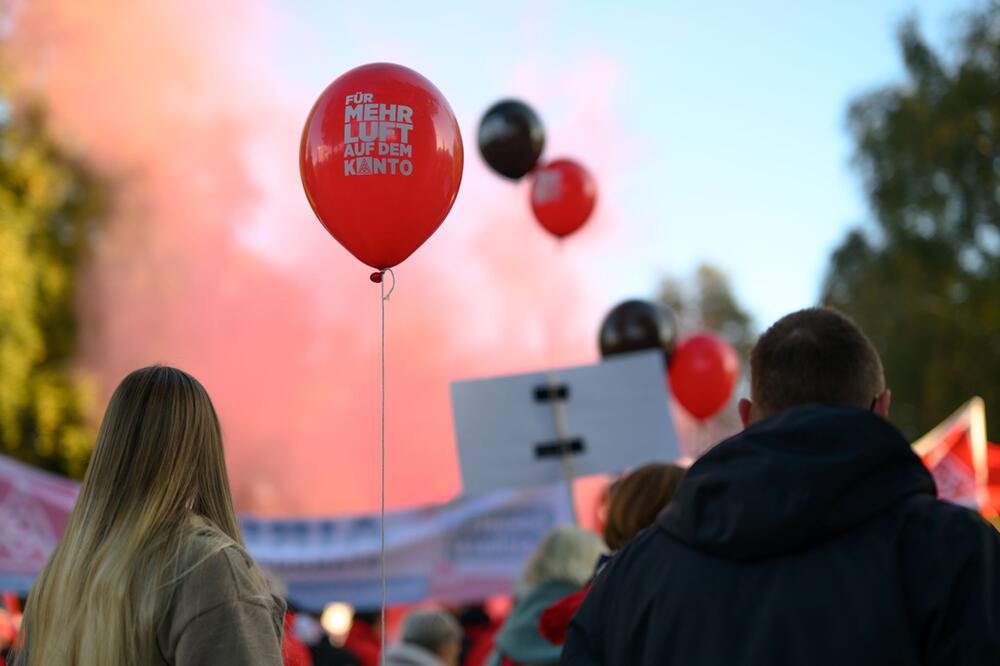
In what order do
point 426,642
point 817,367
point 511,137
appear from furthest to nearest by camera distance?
point 511,137
point 426,642
point 817,367

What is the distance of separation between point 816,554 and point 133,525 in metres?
1.12

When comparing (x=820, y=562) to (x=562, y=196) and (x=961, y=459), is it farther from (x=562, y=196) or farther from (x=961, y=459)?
(x=562, y=196)

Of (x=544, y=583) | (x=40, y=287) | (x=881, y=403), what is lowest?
(x=544, y=583)

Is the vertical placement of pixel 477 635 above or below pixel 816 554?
below

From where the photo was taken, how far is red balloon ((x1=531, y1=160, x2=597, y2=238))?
7.09 metres

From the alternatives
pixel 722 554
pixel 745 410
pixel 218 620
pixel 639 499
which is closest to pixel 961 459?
pixel 639 499

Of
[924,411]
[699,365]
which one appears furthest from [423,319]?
[924,411]

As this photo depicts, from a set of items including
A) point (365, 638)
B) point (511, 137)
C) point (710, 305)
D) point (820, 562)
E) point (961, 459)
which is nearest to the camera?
point (820, 562)

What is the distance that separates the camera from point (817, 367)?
1.64 metres

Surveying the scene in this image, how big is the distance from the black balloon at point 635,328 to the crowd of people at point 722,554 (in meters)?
5.18

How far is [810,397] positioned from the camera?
1638 millimetres

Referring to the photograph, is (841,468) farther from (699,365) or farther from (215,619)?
(699,365)

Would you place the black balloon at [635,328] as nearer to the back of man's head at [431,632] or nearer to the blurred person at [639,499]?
the back of man's head at [431,632]

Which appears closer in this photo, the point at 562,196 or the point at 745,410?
the point at 745,410
